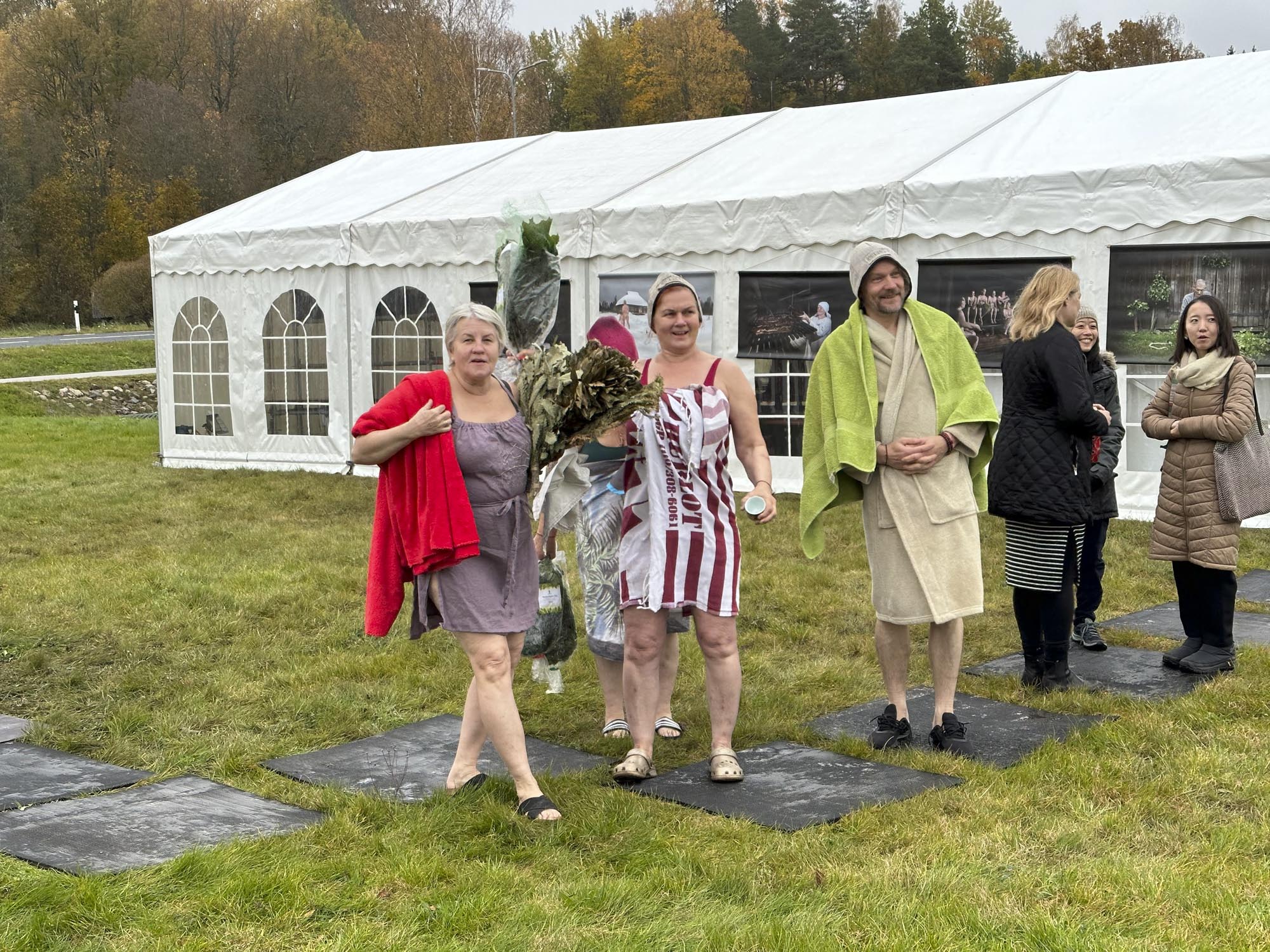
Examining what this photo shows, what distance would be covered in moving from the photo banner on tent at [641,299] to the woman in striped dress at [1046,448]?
5933 millimetres

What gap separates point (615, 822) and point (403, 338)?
393 inches

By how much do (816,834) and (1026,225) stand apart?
7.10 meters

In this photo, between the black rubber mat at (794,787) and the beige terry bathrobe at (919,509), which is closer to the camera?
the black rubber mat at (794,787)

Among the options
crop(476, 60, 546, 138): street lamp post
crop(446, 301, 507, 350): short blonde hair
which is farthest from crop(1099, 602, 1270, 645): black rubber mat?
crop(476, 60, 546, 138): street lamp post

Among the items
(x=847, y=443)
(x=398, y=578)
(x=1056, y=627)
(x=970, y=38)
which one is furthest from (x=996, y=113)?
(x=970, y=38)

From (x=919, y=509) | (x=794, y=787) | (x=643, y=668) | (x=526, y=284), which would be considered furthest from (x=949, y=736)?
(x=526, y=284)

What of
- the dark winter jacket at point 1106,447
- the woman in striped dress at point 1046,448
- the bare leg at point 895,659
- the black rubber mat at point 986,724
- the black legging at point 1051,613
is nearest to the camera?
the black rubber mat at point 986,724

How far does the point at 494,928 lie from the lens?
340 centimetres

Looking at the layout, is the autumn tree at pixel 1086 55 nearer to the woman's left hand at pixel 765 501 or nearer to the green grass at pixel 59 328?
the green grass at pixel 59 328

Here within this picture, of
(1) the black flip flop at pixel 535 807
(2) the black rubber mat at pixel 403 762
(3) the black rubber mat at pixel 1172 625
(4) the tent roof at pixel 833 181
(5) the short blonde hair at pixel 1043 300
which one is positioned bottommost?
(2) the black rubber mat at pixel 403 762

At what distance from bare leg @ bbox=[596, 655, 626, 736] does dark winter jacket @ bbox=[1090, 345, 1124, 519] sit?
250cm

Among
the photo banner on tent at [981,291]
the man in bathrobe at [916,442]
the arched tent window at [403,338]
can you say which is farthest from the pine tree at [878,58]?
the man in bathrobe at [916,442]

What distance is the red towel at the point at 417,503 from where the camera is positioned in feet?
13.8

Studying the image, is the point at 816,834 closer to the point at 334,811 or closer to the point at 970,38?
the point at 334,811
